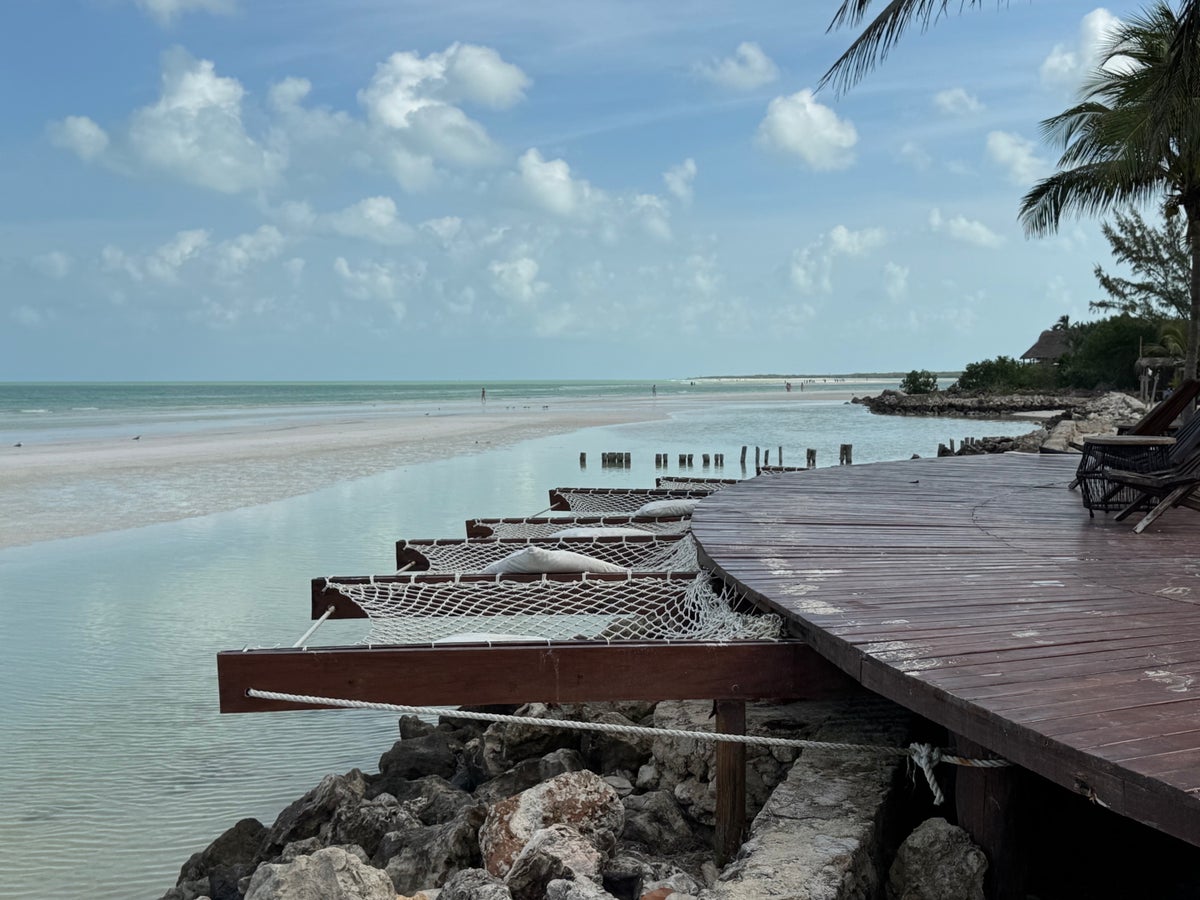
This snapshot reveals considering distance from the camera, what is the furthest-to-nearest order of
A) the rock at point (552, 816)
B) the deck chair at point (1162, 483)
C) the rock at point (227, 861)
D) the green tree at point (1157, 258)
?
the green tree at point (1157, 258), the deck chair at point (1162, 483), the rock at point (227, 861), the rock at point (552, 816)

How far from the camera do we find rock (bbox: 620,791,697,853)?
399 cm

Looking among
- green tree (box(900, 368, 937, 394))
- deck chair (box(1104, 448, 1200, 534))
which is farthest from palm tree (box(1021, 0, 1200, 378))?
green tree (box(900, 368, 937, 394))

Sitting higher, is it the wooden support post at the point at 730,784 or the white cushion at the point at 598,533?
the white cushion at the point at 598,533

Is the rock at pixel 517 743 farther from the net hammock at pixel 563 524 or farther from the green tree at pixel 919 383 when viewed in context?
the green tree at pixel 919 383

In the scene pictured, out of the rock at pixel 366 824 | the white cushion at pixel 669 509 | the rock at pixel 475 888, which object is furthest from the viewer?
the white cushion at pixel 669 509

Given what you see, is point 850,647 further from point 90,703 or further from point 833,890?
point 90,703

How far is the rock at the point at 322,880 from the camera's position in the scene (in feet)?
10.2

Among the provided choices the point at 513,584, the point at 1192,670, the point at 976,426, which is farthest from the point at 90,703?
the point at 976,426

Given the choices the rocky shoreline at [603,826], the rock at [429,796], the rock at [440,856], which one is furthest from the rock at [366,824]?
the rock at [440,856]

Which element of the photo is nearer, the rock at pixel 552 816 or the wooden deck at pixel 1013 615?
the wooden deck at pixel 1013 615

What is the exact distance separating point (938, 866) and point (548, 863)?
3.93 feet

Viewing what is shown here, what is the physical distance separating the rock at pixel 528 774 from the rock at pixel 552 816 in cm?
100

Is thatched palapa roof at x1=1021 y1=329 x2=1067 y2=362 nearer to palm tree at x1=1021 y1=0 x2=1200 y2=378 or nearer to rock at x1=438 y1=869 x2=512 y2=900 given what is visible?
palm tree at x1=1021 y1=0 x2=1200 y2=378

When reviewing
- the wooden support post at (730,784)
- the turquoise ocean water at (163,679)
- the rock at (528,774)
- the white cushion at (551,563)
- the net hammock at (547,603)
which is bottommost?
the turquoise ocean water at (163,679)
